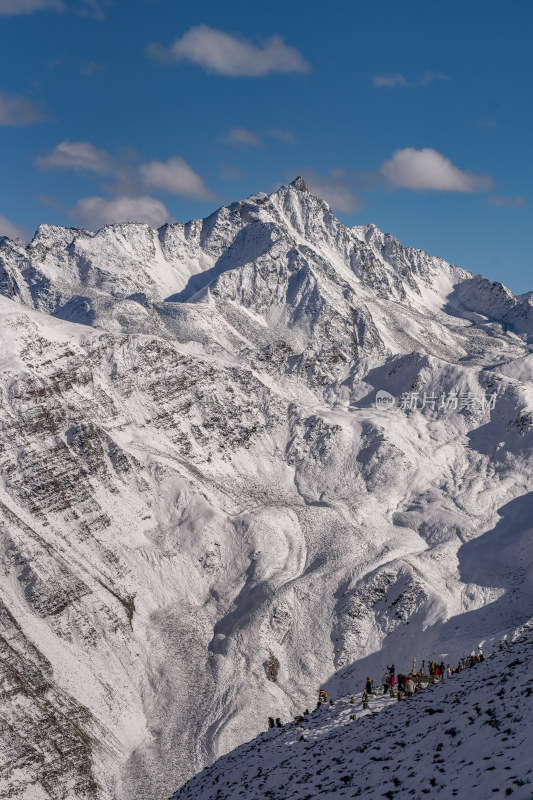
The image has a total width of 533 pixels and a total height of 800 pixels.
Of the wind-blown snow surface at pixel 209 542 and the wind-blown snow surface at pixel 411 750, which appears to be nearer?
the wind-blown snow surface at pixel 411 750

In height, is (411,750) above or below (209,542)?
below

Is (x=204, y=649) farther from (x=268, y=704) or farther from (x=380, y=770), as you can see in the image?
(x=380, y=770)

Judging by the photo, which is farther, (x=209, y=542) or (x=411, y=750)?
(x=209, y=542)

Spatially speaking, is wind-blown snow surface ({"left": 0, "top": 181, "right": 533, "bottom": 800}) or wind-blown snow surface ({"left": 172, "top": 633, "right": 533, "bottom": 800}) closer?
wind-blown snow surface ({"left": 172, "top": 633, "right": 533, "bottom": 800})

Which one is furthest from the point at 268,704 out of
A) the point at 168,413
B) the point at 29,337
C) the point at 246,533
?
the point at 29,337
